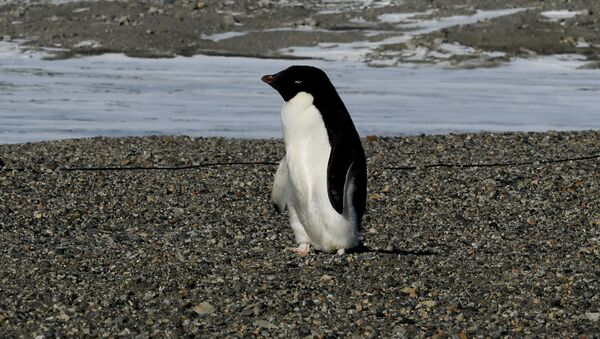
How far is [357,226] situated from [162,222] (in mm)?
1776

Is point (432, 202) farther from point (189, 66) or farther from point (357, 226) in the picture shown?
point (189, 66)

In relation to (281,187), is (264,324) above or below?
below

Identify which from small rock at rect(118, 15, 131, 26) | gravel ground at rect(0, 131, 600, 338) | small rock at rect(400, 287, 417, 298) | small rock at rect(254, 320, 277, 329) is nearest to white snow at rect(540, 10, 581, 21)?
small rock at rect(118, 15, 131, 26)

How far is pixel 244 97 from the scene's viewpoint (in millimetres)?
16281

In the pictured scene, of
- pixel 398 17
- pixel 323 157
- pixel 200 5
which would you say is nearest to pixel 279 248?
pixel 323 157

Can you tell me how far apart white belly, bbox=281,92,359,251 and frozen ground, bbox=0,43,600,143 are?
626cm

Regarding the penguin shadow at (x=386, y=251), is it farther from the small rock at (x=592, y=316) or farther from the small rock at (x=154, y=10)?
the small rock at (x=154, y=10)

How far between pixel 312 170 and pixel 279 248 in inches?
27.5

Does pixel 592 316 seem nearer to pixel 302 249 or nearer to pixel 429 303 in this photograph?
pixel 429 303

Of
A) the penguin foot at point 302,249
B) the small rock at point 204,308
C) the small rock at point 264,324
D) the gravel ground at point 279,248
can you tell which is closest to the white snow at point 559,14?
the gravel ground at point 279,248

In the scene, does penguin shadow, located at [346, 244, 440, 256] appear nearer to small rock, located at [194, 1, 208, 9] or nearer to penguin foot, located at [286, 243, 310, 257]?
penguin foot, located at [286, 243, 310, 257]

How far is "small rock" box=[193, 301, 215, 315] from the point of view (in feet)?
16.3

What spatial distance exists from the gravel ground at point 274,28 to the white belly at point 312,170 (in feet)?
51.2

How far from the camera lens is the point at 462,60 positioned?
71.2ft
